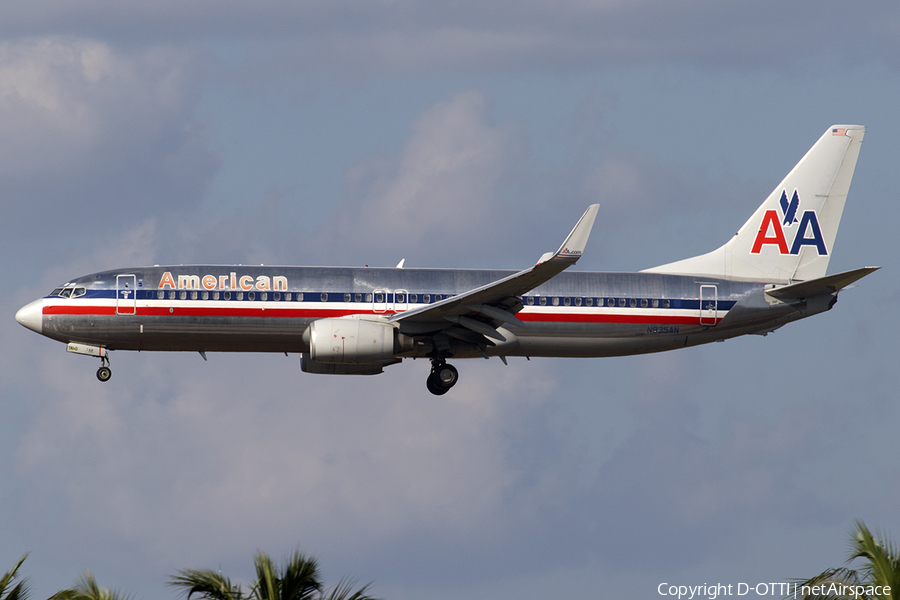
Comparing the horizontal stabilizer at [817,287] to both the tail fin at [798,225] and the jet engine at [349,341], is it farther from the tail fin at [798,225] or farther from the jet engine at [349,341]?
the jet engine at [349,341]

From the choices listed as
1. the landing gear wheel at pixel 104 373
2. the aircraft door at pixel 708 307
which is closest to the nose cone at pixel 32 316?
the landing gear wheel at pixel 104 373

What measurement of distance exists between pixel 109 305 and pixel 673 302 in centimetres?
2018

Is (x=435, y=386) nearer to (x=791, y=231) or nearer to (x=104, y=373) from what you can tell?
(x=104, y=373)

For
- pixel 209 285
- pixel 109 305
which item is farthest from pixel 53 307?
pixel 209 285

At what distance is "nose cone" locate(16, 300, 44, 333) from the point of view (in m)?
43.2

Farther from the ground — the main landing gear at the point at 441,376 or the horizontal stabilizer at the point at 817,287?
the horizontal stabilizer at the point at 817,287

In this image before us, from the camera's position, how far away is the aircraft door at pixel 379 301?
1714 inches

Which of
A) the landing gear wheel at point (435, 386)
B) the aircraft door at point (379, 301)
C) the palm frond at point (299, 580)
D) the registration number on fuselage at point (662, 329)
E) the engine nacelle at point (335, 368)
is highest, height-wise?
the aircraft door at point (379, 301)

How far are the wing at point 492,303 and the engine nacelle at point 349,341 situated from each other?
2.91ft

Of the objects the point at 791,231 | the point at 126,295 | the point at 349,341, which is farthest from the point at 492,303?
the point at 791,231

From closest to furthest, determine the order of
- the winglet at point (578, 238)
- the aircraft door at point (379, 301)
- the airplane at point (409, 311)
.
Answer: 1. the winglet at point (578, 238)
2. the airplane at point (409, 311)
3. the aircraft door at point (379, 301)

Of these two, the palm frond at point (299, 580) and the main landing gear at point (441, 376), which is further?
the main landing gear at point (441, 376)

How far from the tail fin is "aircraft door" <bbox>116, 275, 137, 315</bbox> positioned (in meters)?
20.0

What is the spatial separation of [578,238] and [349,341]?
29.1 feet
